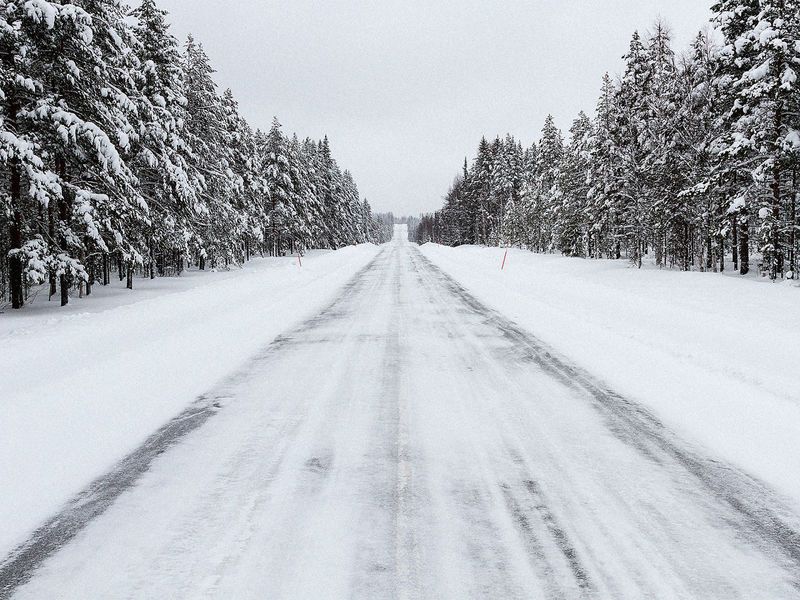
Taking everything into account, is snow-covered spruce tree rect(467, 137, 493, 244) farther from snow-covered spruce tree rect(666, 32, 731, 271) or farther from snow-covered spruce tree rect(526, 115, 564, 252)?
snow-covered spruce tree rect(666, 32, 731, 271)

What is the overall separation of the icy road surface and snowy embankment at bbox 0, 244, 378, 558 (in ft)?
1.01

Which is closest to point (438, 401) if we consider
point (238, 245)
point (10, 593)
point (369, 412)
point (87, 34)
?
point (369, 412)

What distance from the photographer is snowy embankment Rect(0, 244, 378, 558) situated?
12.9ft

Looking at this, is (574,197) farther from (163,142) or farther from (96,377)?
(96,377)

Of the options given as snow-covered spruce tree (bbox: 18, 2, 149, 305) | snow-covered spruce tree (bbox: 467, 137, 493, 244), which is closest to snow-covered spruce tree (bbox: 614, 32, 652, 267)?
snow-covered spruce tree (bbox: 18, 2, 149, 305)

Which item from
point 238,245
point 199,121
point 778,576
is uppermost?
point 199,121

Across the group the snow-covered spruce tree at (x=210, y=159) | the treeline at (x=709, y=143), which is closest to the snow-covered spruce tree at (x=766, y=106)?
the treeline at (x=709, y=143)

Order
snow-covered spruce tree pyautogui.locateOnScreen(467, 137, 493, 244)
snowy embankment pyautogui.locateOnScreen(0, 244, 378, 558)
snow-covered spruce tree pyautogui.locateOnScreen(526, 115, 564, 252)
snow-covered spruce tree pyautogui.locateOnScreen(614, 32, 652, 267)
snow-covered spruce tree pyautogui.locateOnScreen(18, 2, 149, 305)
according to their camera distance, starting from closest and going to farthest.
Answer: snowy embankment pyautogui.locateOnScreen(0, 244, 378, 558), snow-covered spruce tree pyautogui.locateOnScreen(18, 2, 149, 305), snow-covered spruce tree pyautogui.locateOnScreen(614, 32, 652, 267), snow-covered spruce tree pyautogui.locateOnScreen(526, 115, 564, 252), snow-covered spruce tree pyautogui.locateOnScreen(467, 137, 493, 244)

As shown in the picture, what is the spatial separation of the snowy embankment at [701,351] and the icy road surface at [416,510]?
0.40 m

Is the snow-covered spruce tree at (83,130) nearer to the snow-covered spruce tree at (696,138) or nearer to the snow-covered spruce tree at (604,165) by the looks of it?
the snow-covered spruce tree at (696,138)

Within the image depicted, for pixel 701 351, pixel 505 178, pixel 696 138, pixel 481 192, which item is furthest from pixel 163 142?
pixel 481 192

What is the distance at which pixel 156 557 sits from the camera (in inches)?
111

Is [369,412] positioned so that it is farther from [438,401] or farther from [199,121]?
[199,121]

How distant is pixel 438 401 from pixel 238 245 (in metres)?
26.0
